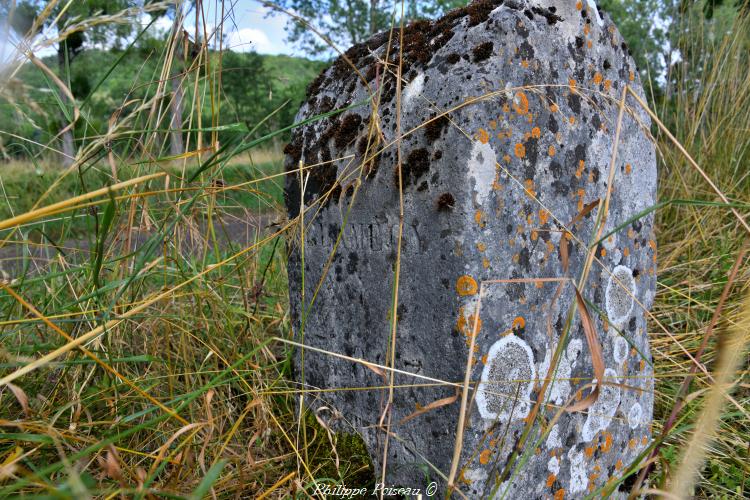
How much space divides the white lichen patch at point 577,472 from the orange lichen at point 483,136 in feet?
3.07

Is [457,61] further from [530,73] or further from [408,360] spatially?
[408,360]

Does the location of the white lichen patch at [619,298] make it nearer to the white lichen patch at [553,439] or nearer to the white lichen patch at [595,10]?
the white lichen patch at [553,439]

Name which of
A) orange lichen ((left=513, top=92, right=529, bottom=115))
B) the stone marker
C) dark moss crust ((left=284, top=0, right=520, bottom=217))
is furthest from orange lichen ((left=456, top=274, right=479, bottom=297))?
orange lichen ((left=513, top=92, right=529, bottom=115))

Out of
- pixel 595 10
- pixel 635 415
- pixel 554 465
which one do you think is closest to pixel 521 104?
pixel 595 10

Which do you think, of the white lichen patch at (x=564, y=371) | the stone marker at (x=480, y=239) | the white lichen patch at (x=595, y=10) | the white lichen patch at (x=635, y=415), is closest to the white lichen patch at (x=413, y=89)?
the stone marker at (x=480, y=239)

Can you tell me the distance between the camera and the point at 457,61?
145 cm

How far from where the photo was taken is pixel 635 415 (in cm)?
185

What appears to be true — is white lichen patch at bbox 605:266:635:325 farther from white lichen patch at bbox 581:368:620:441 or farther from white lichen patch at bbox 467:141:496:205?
white lichen patch at bbox 467:141:496:205

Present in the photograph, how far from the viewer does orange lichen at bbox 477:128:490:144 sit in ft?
4.58

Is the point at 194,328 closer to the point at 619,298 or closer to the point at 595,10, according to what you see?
the point at 619,298

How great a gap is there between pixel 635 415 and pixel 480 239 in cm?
95

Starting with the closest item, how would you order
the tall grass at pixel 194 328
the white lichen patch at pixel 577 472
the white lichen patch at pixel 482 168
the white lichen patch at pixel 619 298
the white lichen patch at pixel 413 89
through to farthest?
1. the tall grass at pixel 194 328
2. the white lichen patch at pixel 482 168
3. the white lichen patch at pixel 413 89
4. the white lichen patch at pixel 577 472
5. the white lichen patch at pixel 619 298

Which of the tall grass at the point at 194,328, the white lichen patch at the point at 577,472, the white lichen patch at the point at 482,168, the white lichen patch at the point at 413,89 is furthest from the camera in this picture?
the white lichen patch at the point at 577,472

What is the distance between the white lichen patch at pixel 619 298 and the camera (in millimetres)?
1754
